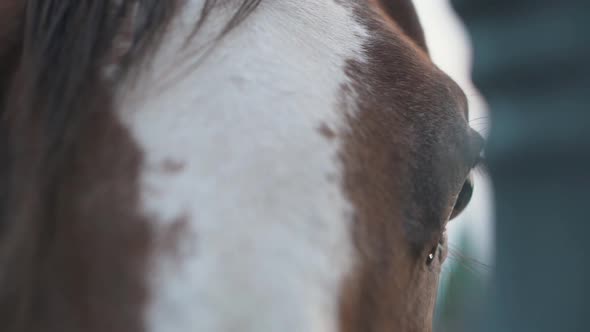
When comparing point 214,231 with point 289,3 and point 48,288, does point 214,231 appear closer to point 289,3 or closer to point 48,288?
point 48,288

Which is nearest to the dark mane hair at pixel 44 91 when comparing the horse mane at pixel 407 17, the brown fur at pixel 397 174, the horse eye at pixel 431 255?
the brown fur at pixel 397 174

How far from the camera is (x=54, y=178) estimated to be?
0.63m

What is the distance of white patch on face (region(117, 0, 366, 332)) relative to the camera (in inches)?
22.9

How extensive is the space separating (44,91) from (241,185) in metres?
0.25

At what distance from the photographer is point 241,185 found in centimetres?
61

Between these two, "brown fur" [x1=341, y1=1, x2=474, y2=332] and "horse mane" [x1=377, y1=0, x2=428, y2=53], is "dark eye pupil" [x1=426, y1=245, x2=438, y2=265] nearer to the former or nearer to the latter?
"brown fur" [x1=341, y1=1, x2=474, y2=332]

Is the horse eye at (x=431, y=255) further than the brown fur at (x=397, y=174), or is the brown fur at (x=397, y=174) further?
the horse eye at (x=431, y=255)

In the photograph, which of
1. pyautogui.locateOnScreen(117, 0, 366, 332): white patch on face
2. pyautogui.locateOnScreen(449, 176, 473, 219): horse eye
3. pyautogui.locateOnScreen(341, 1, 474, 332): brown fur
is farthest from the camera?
pyautogui.locateOnScreen(449, 176, 473, 219): horse eye

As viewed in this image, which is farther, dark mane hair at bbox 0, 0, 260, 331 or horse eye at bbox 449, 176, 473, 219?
horse eye at bbox 449, 176, 473, 219

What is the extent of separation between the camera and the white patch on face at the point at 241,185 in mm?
581

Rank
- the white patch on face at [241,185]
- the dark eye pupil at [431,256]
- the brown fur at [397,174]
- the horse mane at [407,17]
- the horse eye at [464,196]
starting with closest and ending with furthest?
the white patch on face at [241,185]
the brown fur at [397,174]
the dark eye pupil at [431,256]
the horse eye at [464,196]
the horse mane at [407,17]

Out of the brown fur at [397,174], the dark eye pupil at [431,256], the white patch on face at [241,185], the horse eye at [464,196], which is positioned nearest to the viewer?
the white patch on face at [241,185]

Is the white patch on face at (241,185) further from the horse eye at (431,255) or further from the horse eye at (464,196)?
the horse eye at (464,196)

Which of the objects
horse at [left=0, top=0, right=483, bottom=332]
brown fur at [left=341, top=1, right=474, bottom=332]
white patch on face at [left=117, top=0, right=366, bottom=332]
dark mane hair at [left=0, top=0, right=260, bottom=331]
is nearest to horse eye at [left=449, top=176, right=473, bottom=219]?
brown fur at [left=341, top=1, right=474, bottom=332]
